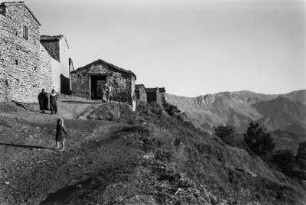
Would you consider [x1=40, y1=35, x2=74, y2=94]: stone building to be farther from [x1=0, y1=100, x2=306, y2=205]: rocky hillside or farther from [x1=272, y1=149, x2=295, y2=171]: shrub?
[x1=272, y1=149, x2=295, y2=171]: shrub

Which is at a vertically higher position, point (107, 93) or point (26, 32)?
point (26, 32)

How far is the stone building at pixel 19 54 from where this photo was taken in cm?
2366

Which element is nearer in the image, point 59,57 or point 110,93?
point 110,93

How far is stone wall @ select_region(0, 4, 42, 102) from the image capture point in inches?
931

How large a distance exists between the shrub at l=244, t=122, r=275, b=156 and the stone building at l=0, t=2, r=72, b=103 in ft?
187

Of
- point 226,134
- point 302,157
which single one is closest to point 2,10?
point 226,134

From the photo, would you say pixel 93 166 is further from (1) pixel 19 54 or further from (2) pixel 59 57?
(2) pixel 59 57

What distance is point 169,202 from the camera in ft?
35.9

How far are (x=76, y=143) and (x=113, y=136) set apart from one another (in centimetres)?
243

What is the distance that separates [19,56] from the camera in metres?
25.3

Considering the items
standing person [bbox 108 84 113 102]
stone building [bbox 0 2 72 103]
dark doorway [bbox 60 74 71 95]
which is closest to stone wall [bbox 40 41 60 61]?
dark doorway [bbox 60 74 71 95]

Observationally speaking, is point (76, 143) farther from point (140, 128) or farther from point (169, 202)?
point (169, 202)

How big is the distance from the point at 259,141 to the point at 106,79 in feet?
170

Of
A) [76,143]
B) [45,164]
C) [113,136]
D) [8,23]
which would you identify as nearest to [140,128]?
[113,136]
